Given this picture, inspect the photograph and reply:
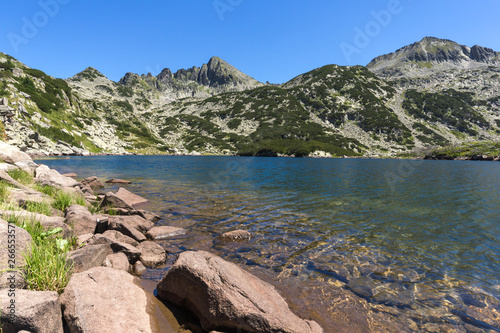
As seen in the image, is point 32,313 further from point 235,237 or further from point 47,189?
point 47,189

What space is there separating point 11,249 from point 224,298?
194 inches

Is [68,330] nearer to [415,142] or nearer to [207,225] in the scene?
[207,225]

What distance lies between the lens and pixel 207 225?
554 inches

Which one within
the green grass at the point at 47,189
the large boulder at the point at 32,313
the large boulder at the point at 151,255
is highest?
the green grass at the point at 47,189

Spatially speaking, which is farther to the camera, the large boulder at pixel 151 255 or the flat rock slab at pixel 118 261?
the large boulder at pixel 151 255

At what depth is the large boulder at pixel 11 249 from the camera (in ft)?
14.7

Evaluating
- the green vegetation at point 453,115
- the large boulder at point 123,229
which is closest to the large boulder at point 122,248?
the large boulder at point 123,229

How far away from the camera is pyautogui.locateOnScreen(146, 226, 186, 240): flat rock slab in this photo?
11.9m

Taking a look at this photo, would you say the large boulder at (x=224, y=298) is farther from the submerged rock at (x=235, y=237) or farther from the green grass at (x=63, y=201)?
the green grass at (x=63, y=201)

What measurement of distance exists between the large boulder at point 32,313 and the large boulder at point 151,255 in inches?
189

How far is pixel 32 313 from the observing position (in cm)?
364

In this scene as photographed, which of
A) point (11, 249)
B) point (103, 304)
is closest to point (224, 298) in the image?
point (103, 304)

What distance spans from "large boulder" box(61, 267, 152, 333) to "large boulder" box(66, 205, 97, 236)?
4979mm

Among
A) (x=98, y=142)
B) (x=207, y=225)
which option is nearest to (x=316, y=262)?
(x=207, y=225)
